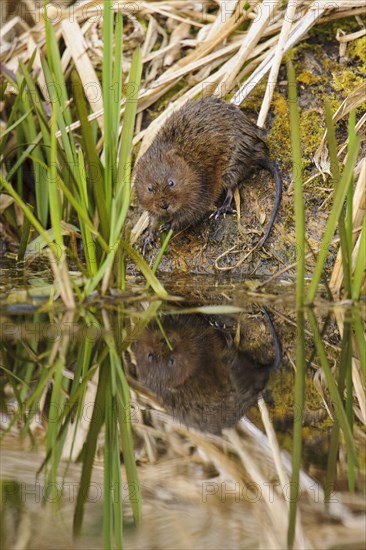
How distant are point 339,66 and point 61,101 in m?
1.75

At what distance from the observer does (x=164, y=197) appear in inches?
171

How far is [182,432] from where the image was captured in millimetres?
2113

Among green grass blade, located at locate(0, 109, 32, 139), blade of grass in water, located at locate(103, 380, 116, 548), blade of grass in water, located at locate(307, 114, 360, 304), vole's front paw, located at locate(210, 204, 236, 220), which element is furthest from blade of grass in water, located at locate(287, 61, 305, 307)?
green grass blade, located at locate(0, 109, 32, 139)

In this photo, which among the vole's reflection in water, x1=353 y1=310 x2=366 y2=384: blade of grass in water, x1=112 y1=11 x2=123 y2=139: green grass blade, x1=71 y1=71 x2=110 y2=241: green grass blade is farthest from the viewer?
x1=112 y1=11 x2=123 y2=139: green grass blade

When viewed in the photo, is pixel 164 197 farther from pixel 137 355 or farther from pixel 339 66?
pixel 137 355

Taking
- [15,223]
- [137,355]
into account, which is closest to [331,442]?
[137,355]

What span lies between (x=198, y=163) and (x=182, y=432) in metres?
2.61

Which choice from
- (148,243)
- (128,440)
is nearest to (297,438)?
(128,440)

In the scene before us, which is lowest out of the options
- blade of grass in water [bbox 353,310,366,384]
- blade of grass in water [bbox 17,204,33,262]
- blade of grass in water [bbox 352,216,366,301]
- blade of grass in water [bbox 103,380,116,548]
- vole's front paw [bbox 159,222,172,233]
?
blade of grass in water [bbox 103,380,116,548]

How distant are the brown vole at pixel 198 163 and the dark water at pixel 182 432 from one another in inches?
49.6

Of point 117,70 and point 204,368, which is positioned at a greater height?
point 117,70

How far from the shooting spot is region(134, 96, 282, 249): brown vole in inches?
172

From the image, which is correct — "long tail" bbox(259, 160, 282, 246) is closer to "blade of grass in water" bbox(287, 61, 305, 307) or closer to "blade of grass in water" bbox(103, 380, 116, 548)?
"blade of grass in water" bbox(287, 61, 305, 307)

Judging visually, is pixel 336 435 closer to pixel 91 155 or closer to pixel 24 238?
pixel 91 155
